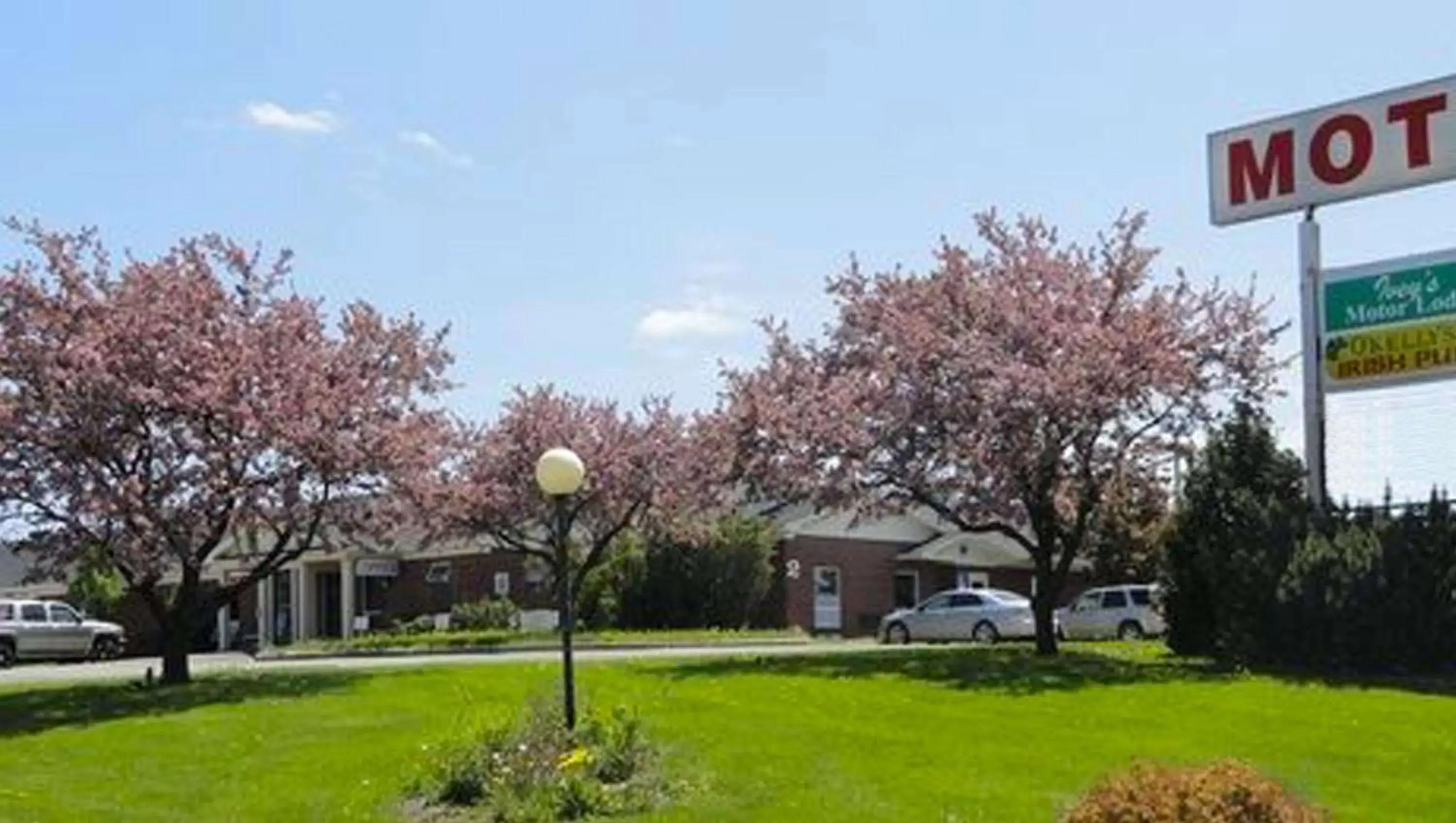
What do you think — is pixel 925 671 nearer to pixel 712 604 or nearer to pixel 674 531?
pixel 674 531

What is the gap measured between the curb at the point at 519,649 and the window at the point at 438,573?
16.5m

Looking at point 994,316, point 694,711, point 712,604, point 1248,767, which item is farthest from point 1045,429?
point 712,604

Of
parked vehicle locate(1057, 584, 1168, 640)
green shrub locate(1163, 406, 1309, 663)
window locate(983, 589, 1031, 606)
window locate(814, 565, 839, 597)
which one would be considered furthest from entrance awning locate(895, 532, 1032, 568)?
green shrub locate(1163, 406, 1309, 663)

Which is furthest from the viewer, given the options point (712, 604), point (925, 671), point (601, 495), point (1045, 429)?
point (712, 604)

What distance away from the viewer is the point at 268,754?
63.9 feet

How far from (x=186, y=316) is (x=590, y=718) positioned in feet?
39.1

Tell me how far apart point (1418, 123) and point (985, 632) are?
20371 mm

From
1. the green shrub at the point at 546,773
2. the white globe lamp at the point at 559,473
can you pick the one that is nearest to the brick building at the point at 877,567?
the white globe lamp at the point at 559,473

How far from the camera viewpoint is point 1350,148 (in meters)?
28.2

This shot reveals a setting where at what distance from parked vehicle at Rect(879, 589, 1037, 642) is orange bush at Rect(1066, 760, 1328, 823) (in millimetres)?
33752

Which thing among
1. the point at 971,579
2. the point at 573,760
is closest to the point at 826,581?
the point at 971,579

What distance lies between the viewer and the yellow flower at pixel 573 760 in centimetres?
1642

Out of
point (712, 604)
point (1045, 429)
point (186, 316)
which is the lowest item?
point (712, 604)

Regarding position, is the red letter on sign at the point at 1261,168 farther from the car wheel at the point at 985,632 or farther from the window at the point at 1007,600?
the car wheel at the point at 985,632
